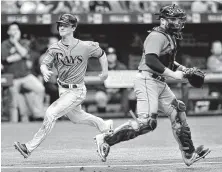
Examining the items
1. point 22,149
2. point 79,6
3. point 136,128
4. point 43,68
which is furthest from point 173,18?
point 79,6

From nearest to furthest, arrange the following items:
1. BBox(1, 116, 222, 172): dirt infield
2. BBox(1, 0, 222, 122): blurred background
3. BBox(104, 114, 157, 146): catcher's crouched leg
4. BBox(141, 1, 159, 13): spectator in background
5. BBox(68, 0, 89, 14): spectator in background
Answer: BBox(104, 114, 157, 146): catcher's crouched leg → BBox(1, 116, 222, 172): dirt infield → BBox(1, 0, 222, 122): blurred background → BBox(68, 0, 89, 14): spectator in background → BBox(141, 1, 159, 13): spectator in background

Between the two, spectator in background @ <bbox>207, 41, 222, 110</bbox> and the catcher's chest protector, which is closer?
the catcher's chest protector

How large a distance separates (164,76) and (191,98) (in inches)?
288

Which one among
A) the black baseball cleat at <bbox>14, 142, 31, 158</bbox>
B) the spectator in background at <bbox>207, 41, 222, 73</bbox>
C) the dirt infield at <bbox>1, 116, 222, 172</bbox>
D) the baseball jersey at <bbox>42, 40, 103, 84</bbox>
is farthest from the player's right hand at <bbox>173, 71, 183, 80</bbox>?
the spectator in background at <bbox>207, 41, 222, 73</bbox>

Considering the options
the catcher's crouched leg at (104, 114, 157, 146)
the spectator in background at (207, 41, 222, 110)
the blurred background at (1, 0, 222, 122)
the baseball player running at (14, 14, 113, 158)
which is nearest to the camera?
the catcher's crouched leg at (104, 114, 157, 146)

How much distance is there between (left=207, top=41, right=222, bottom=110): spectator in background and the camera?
1430 centimetres

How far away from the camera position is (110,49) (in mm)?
14055

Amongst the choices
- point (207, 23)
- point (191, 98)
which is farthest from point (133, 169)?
point (207, 23)

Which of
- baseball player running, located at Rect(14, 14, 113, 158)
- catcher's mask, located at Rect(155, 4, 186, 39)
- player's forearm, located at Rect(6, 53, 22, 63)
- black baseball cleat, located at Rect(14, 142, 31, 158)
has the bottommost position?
player's forearm, located at Rect(6, 53, 22, 63)

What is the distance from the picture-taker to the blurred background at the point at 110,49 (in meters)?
13.2

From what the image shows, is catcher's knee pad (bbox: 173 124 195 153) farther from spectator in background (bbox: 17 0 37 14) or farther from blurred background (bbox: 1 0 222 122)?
spectator in background (bbox: 17 0 37 14)

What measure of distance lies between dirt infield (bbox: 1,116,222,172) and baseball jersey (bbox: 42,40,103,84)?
3.13 ft

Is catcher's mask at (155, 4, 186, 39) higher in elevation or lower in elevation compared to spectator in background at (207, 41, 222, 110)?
higher

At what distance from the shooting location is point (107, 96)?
13.9 metres
